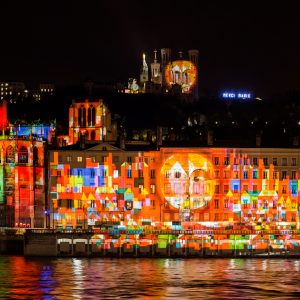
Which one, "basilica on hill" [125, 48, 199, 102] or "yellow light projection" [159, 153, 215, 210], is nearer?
"yellow light projection" [159, 153, 215, 210]

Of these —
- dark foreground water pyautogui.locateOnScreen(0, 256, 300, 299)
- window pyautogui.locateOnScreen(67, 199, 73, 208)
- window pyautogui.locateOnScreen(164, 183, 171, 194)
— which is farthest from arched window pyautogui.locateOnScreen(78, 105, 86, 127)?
dark foreground water pyautogui.locateOnScreen(0, 256, 300, 299)

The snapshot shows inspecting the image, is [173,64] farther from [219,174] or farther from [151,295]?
[151,295]

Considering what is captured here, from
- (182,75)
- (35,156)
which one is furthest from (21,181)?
(182,75)

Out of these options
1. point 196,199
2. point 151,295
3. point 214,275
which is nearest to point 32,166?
point 196,199

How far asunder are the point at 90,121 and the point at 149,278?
1458 inches

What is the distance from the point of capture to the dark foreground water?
59.4 metres

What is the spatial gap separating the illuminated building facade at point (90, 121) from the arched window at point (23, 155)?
6.85m

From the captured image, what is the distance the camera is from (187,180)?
8725 centimetres

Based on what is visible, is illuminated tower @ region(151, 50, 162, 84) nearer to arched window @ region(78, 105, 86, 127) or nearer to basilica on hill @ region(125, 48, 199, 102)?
basilica on hill @ region(125, 48, 199, 102)

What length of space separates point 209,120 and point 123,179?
35.9 metres

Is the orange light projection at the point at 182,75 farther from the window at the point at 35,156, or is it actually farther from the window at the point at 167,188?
the window at the point at 167,188

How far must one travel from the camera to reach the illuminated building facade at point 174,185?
86875mm

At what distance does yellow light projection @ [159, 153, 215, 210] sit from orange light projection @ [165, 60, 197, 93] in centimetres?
5464

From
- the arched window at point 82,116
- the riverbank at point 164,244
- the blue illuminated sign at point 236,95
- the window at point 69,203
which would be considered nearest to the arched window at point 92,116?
the arched window at point 82,116
